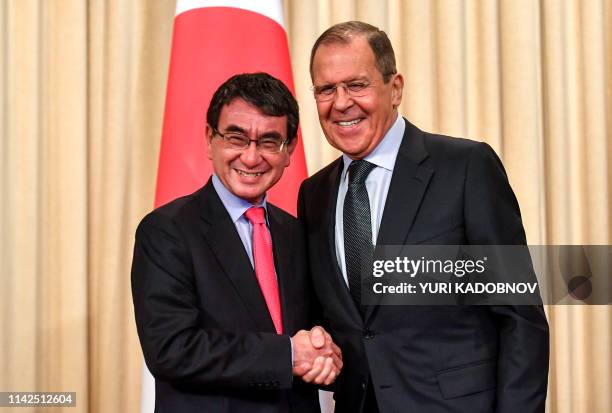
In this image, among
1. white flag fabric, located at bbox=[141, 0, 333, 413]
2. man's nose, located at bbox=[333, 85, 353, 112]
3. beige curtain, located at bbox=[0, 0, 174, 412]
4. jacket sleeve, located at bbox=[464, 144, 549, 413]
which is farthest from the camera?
beige curtain, located at bbox=[0, 0, 174, 412]

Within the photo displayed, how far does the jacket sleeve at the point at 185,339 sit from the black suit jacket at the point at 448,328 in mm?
223

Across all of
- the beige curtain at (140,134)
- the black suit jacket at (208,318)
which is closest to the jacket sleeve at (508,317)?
the black suit jacket at (208,318)

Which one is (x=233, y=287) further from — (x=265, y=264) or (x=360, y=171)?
(x=360, y=171)

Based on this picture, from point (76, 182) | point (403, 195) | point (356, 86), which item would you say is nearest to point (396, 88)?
point (356, 86)

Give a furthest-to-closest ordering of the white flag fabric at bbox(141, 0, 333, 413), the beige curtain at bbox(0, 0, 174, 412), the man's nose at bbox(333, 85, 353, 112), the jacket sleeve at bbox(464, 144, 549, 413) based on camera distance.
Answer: the beige curtain at bbox(0, 0, 174, 412) → the white flag fabric at bbox(141, 0, 333, 413) → the man's nose at bbox(333, 85, 353, 112) → the jacket sleeve at bbox(464, 144, 549, 413)

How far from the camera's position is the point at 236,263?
4.47ft

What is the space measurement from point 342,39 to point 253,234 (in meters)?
0.47

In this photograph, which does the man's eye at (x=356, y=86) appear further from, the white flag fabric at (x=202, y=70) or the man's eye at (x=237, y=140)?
the white flag fabric at (x=202, y=70)

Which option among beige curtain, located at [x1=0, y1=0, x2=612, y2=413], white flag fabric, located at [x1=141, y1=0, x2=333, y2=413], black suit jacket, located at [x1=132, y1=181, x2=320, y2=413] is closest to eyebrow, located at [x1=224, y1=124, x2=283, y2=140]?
black suit jacket, located at [x1=132, y1=181, x2=320, y2=413]

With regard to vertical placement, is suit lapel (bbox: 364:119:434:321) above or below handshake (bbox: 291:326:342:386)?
above

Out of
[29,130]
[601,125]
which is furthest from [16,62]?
[601,125]

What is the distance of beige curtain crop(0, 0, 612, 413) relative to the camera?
272 centimetres

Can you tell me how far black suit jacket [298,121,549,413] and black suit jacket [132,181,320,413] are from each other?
13cm

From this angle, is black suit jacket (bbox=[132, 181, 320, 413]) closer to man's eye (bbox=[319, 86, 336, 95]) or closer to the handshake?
the handshake
